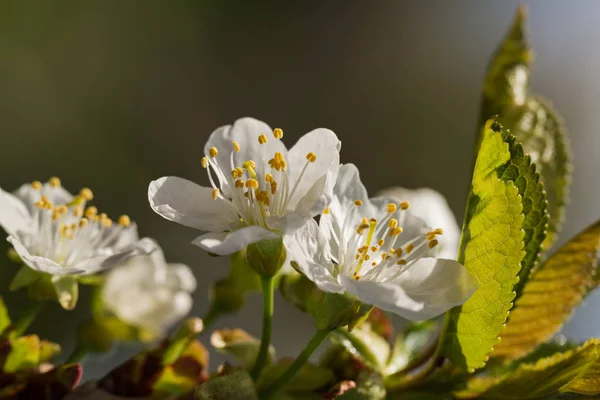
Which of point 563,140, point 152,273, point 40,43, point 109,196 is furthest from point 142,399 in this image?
point 40,43

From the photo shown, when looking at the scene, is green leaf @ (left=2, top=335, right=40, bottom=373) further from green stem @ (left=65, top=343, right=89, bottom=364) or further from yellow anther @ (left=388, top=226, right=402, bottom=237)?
yellow anther @ (left=388, top=226, right=402, bottom=237)

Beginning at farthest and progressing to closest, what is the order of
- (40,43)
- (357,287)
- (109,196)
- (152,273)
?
(40,43) < (109,196) < (152,273) < (357,287)

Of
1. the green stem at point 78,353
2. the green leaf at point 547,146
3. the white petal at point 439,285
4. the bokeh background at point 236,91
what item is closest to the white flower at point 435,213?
the green leaf at point 547,146

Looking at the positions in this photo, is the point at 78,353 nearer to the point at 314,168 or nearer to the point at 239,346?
the point at 239,346

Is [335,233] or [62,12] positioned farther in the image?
[62,12]

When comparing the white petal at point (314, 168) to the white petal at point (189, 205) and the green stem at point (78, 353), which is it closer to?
the white petal at point (189, 205)

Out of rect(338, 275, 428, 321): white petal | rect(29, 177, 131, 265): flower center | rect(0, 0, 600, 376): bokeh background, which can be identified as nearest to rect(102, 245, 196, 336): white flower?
rect(29, 177, 131, 265): flower center

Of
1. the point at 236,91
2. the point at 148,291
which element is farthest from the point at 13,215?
the point at 236,91

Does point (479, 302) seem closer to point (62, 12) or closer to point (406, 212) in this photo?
point (406, 212)
